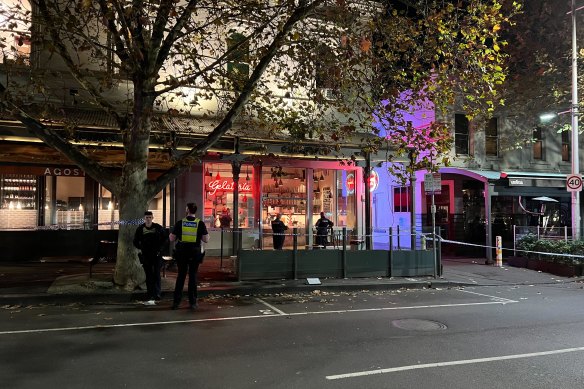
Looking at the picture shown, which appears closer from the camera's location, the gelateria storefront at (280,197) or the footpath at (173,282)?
the footpath at (173,282)

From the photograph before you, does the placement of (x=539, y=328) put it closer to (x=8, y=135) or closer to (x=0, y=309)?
(x=0, y=309)

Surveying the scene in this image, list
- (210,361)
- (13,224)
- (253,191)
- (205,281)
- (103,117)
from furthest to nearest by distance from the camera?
(253,191) < (13,224) < (103,117) < (205,281) < (210,361)

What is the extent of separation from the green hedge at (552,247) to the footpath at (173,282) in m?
0.81

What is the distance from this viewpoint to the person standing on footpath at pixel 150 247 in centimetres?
884

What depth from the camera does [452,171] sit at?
18438 mm

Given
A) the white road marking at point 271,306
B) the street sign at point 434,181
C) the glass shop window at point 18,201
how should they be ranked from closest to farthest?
the white road marking at point 271,306
the street sign at point 434,181
the glass shop window at point 18,201

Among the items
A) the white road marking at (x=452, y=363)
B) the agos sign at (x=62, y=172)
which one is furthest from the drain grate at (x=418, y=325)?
the agos sign at (x=62, y=172)

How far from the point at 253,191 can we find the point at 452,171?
26.0 ft

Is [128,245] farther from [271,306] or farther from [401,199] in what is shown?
[401,199]

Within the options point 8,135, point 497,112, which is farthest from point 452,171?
point 8,135

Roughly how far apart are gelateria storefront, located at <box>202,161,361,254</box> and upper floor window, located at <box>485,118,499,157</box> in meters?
6.98

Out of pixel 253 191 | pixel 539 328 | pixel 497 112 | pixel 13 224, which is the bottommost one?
pixel 539 328

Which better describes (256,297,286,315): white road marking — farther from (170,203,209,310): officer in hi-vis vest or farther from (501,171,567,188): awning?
(501,171,567,188): awning

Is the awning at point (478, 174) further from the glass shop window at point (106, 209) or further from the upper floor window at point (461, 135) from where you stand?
the glass shop window at point (106, 209)
